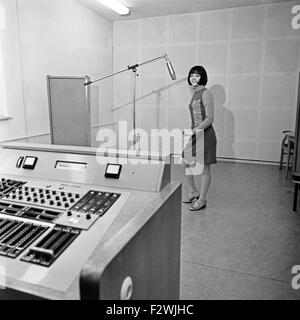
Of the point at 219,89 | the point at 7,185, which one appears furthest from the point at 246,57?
the point at 7,185

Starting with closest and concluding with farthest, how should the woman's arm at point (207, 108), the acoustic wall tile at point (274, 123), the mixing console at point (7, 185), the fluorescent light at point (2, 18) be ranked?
the mixing console at point (7, 185) → the woman's arm at point (207, 108) → the fluorescent light at point (2, 18) → the acoustic wall tile at point (274, 123)

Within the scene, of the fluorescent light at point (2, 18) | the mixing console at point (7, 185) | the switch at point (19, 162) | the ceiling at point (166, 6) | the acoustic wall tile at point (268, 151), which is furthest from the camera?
the acoustic wall tile at point (268, 151)

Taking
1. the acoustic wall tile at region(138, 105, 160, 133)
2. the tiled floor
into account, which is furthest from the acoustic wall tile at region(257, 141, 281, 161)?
the acoustic wall tile at region(138, 105, 160, 133)

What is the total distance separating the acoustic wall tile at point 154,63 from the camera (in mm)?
5447

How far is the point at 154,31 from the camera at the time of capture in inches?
213

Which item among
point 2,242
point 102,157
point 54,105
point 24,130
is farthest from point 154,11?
point 2,242

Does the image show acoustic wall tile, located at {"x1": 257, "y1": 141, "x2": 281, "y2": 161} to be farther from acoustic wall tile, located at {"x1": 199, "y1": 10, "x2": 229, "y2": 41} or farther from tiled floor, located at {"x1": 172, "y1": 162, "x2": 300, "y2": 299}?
acoustic wall tile, located at {"x1": 199, "y1": 10, "x2": 229, "y2": 41}

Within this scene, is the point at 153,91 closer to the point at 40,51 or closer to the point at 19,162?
the point at 40,51

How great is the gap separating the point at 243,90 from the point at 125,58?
2.32 meters

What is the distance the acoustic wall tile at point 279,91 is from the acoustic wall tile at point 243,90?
0.41ft

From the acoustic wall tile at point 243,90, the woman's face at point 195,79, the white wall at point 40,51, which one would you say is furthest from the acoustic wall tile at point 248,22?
the woman's face at point 195,79

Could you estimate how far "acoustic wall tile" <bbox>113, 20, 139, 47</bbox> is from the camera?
5.54 meters

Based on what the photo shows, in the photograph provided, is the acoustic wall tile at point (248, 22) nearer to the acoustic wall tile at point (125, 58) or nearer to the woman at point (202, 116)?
the acoustic wall tile at point (125, 58)

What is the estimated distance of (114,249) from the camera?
662 millimetres
